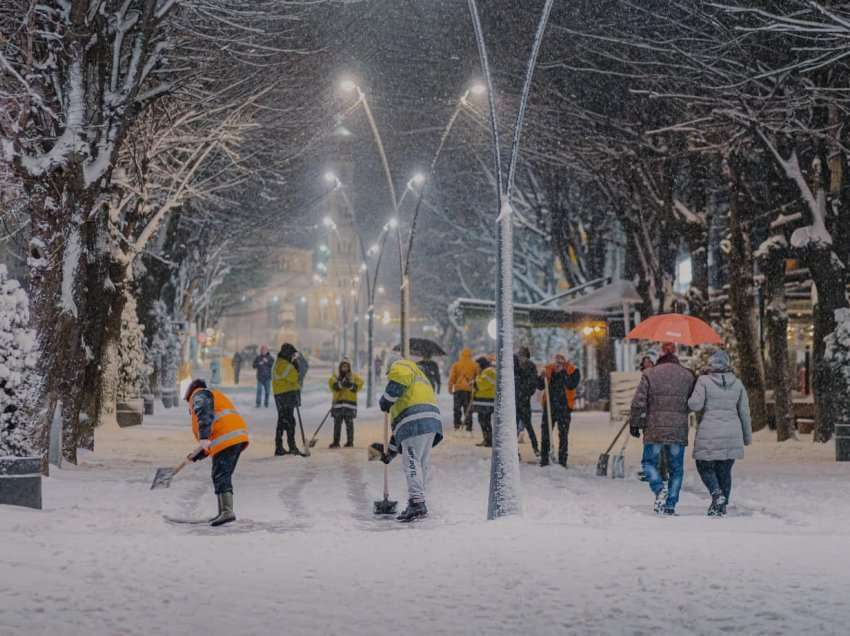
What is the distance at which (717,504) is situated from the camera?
40.3 feet

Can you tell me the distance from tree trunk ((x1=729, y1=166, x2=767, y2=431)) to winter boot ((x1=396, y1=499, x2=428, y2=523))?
14.0 metres

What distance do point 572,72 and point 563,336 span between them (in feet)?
72.5

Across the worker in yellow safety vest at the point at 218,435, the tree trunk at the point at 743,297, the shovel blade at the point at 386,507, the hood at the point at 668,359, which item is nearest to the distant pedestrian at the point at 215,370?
the tree trunk at the point at 743,297

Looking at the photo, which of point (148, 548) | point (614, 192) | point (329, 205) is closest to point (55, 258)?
point (148, 548)

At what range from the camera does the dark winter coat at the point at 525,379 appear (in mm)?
20094

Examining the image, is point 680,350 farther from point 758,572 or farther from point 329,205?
point 329,205

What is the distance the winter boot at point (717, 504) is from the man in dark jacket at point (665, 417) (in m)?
0.34

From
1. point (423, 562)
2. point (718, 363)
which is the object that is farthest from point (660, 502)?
point (423, 562)

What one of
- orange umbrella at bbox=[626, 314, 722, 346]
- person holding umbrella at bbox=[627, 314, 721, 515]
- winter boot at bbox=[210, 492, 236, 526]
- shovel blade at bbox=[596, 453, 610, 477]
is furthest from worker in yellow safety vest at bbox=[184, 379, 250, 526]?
shovel blade at bbox=[596, 453, 610, 477]

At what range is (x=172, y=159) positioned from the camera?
2762 centimetres

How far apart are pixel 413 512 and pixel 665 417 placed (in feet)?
8.75

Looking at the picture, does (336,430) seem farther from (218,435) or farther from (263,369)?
(263,369)

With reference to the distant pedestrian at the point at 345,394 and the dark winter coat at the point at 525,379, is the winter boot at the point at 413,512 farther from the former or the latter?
the distant pedestrian at the point at 345,394

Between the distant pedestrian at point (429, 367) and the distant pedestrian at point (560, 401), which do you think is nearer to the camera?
the distant pedestrian at point (560, 401)
